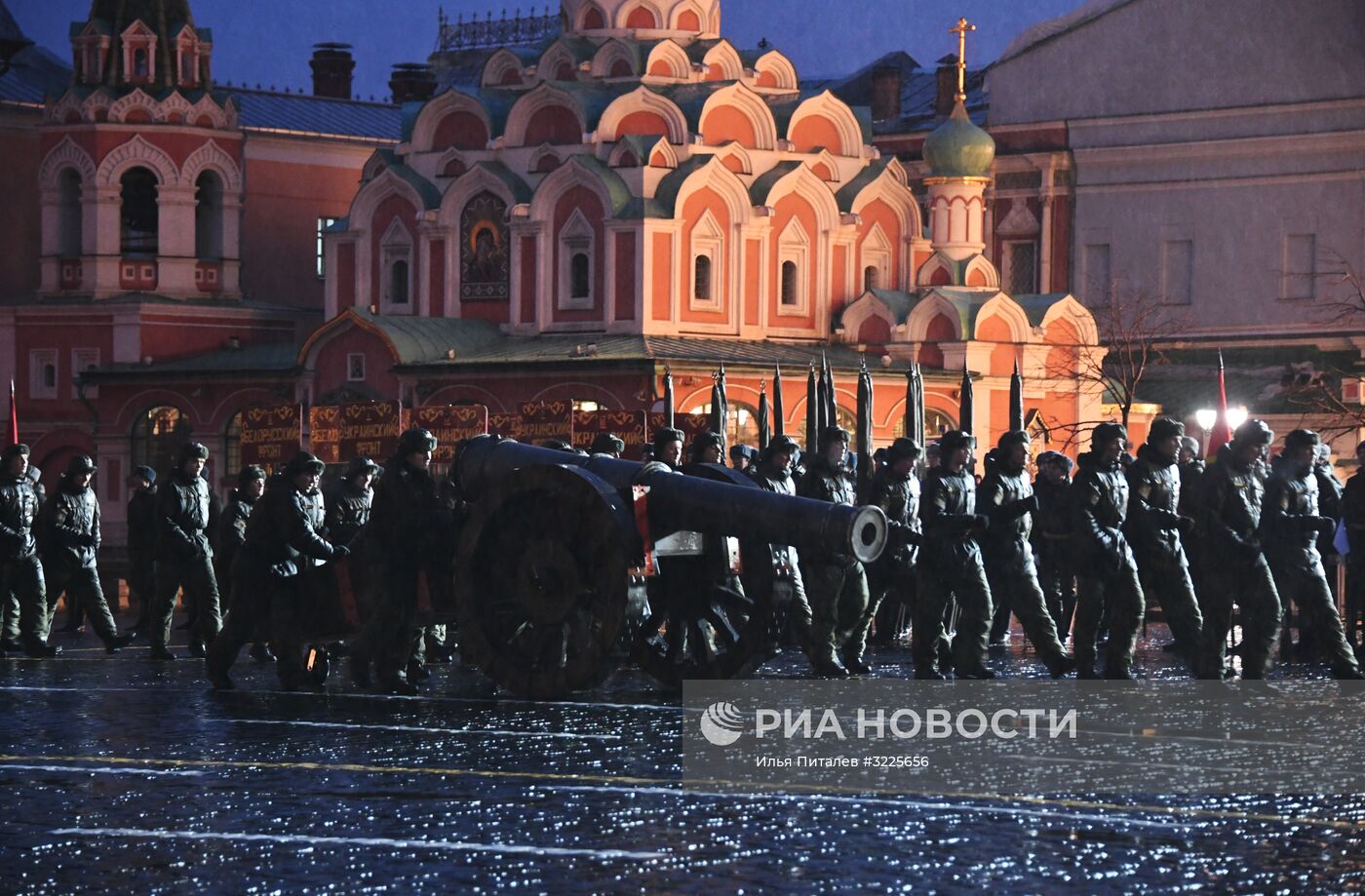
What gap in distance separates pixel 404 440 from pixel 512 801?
5.20 metres

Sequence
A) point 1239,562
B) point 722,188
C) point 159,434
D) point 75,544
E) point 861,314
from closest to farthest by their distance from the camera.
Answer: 1. point 1239,562
2. point 75,544
3. point 722,188
4. point 861,314
5. point 159,434

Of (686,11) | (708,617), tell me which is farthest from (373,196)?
(708,617)

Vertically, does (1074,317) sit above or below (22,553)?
above

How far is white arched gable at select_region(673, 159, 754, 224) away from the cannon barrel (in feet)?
100

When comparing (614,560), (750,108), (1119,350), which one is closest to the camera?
(614,560)

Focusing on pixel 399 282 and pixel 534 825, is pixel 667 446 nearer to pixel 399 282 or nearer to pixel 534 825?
Result: pixel 534 825

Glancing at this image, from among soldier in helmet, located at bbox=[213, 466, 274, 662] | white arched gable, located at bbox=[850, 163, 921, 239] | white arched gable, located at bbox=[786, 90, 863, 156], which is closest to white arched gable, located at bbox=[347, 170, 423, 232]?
white arched gable, located at bbox=[786, 90, 863, 156]

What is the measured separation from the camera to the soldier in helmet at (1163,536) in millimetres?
16219

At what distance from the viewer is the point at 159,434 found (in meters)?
49.6

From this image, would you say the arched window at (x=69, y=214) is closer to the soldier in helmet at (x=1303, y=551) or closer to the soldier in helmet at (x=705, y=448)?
the soldier in helmet at (x=705, y=448)

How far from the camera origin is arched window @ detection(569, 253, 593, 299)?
153ft

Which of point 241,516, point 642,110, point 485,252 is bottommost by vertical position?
point 241,516

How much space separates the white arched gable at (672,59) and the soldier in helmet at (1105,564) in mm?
32158

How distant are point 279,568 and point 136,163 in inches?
1465
